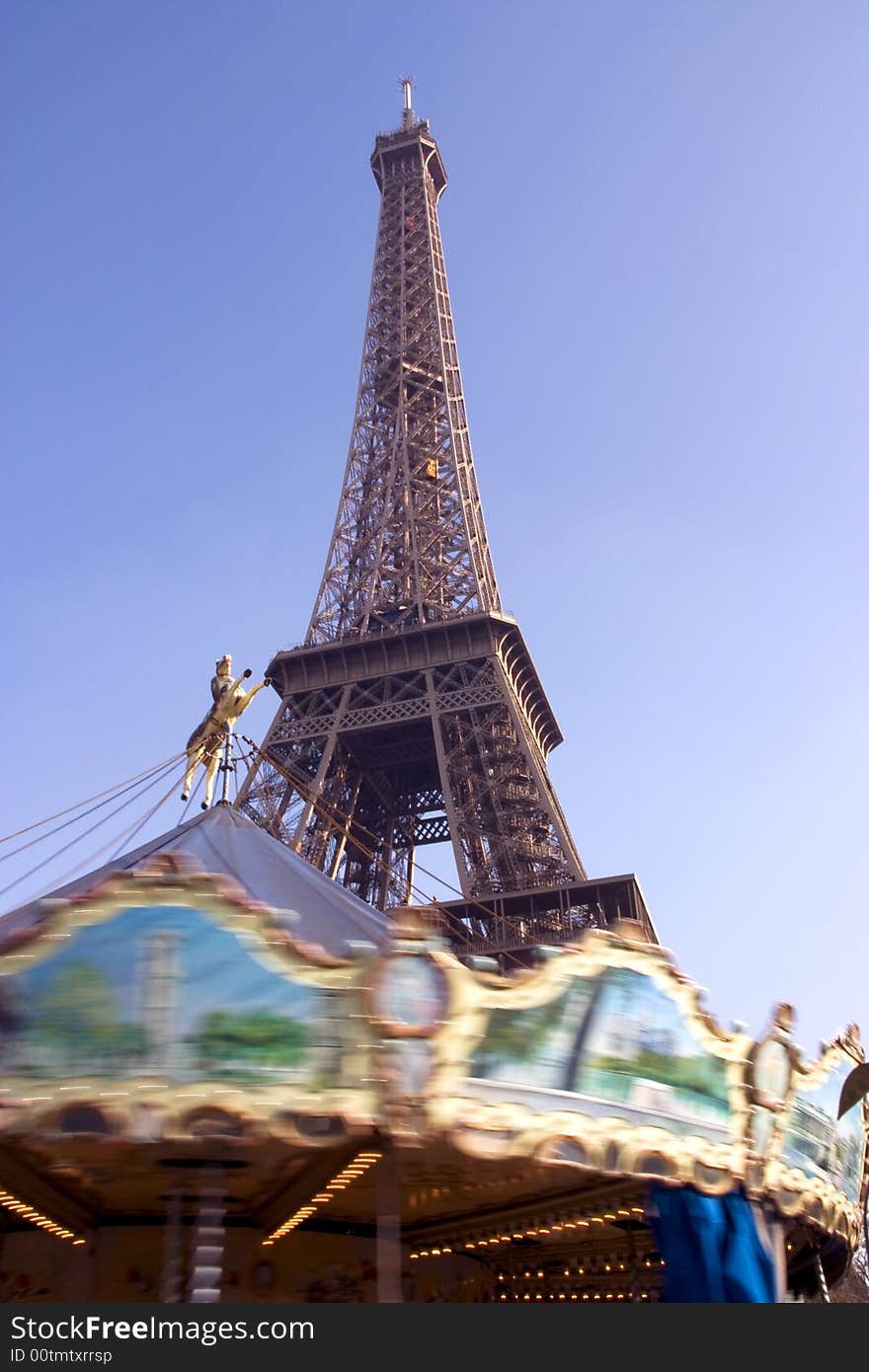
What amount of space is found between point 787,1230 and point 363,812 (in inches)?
1112

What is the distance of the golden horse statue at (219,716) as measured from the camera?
15.1 metres

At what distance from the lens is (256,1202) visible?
459 inches

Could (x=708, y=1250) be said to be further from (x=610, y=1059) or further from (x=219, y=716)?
(x=219, y=716)

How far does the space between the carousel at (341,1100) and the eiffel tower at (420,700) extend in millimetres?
15607

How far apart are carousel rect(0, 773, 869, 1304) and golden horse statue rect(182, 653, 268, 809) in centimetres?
217

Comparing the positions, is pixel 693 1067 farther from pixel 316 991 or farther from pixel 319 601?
pixel 319 601

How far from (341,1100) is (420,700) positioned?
95.0 ft


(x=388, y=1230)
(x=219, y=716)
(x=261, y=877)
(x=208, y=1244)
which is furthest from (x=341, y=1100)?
(x=219, y=716)

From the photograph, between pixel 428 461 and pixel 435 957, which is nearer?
pixel 435 957

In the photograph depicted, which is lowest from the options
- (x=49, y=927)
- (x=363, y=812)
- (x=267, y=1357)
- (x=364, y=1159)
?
(x=267, y=1357)

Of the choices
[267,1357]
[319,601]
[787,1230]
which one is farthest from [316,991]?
[319,601]

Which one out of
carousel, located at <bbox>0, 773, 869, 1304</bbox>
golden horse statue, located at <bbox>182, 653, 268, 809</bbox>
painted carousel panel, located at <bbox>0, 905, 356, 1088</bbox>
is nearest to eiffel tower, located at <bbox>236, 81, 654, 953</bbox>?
golden horse statue, located at <bbox>182, 653, 268, 809</bbox>

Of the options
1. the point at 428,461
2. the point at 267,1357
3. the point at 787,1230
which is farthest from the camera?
the point at 428,461

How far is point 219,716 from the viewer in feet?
49.4
